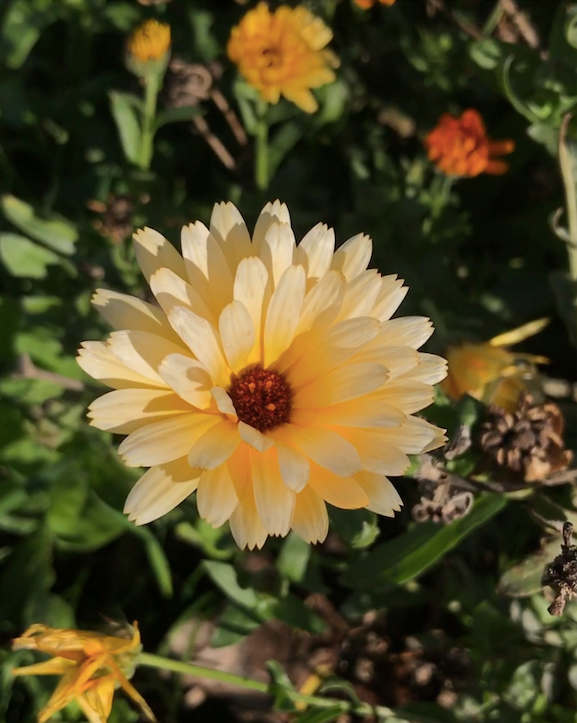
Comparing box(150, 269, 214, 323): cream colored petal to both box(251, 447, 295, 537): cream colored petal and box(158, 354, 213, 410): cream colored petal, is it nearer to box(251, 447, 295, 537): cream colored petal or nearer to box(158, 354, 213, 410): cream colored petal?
box(158, 354, 213, 410): cream colored petal

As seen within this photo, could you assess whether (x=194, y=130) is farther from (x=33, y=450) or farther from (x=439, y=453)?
(x=439, y=453)

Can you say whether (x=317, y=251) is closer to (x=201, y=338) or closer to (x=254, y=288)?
(x=254, y=288)

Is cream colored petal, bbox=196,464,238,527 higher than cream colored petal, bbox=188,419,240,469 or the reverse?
the reverse

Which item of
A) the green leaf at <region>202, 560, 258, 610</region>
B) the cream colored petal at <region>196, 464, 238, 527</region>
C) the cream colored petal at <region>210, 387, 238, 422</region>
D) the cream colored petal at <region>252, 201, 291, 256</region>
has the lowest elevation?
the green leaf at <region>202, 560, 258, 610</region>

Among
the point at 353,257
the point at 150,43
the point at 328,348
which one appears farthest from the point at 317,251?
the point at 150,43

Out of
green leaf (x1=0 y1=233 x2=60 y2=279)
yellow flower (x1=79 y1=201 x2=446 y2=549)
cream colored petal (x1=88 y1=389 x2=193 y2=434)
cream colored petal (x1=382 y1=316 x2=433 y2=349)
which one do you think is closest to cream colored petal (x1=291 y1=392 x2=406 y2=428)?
yellow flower (x1=79 y1=201 x2=446 y2=549)

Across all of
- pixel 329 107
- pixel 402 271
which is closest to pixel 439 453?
pixel 402 271
